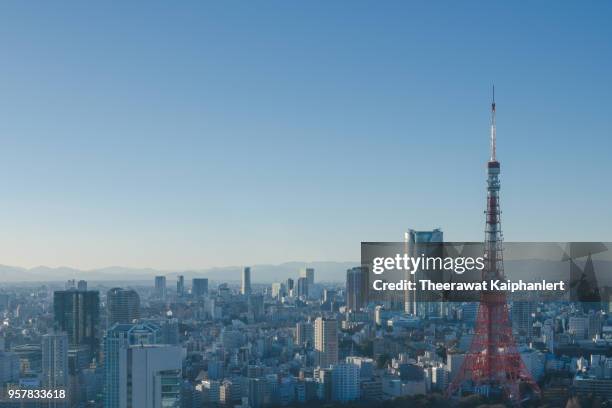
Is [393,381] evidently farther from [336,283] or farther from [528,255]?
[336,283]

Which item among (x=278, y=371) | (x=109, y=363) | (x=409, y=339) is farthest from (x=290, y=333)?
(x=109, y=363)

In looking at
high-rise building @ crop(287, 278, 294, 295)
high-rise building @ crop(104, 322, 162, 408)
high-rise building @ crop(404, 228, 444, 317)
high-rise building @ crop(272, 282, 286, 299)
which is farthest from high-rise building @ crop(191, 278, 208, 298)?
high-rise building @ crop(104, 322, 162, 408)

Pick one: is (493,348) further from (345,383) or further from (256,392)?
(256,392)

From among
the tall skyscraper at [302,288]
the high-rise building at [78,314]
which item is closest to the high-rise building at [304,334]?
the tall skyscraper at [302,288]

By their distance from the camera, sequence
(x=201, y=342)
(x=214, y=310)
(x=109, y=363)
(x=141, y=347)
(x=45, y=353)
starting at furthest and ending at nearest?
(x=214, y=310) → (x=201, y=342) → (x=45, y=353) → (x=109, y=363) → (x=141, y=347)

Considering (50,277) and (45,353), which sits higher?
(50,277)

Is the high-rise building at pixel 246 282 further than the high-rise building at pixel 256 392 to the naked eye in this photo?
Yes

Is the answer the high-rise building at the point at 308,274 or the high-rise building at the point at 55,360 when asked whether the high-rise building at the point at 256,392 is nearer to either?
the high-rise building at the point at 55,360
